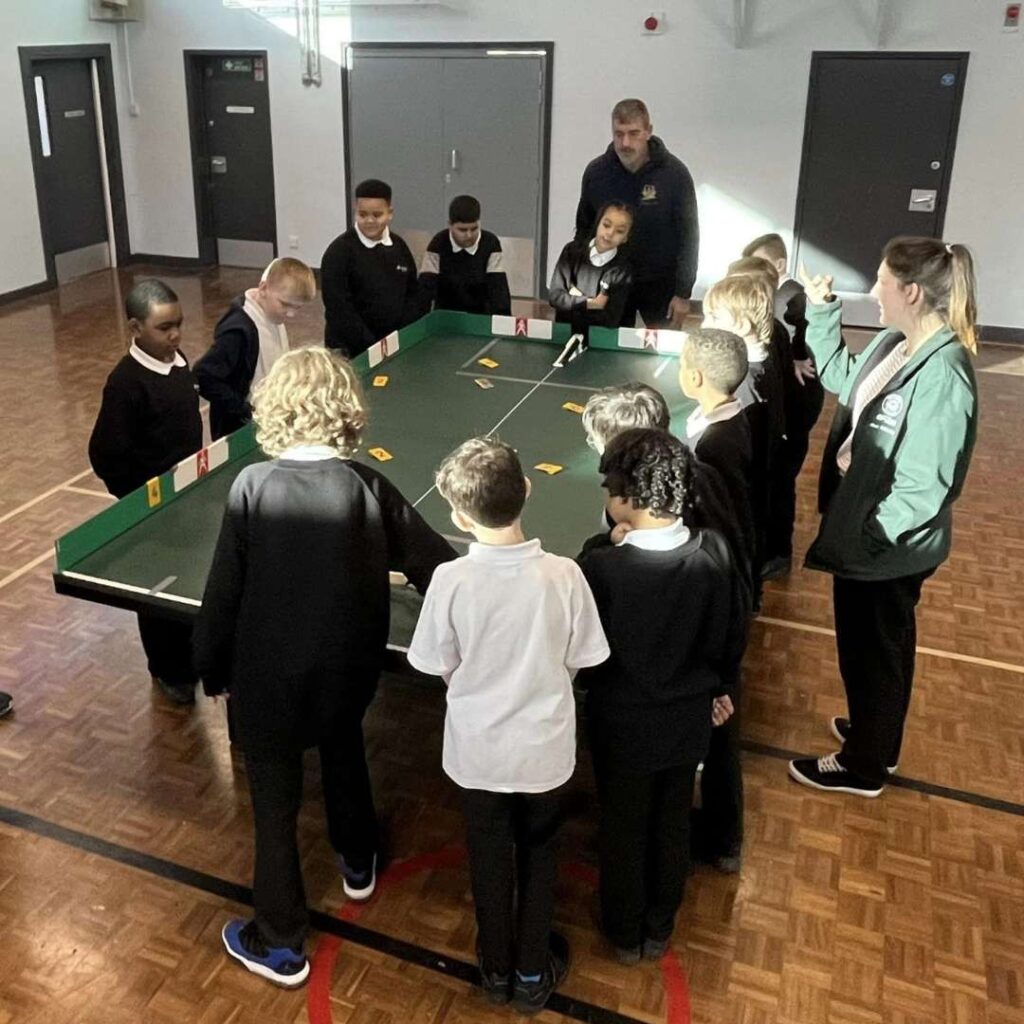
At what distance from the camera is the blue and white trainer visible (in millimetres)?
2422

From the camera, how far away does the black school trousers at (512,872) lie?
86.7 inches

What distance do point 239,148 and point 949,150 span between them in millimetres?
6168

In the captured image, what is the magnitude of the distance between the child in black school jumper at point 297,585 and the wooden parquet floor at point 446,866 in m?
0.32

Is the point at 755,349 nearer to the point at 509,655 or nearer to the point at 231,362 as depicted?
the point at 509,655

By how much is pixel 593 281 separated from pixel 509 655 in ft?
9.82

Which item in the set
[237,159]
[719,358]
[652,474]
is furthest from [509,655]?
[237,159]

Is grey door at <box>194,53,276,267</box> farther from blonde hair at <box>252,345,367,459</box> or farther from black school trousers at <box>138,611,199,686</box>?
blonde hair at <box>252,345,367,459</box>

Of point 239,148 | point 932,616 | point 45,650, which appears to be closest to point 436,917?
point 45,650

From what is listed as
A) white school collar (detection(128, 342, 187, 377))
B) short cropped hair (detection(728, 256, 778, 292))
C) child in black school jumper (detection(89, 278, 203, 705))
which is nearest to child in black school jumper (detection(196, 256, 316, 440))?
child in black school jumper (detection(89, 278, 203, 705))

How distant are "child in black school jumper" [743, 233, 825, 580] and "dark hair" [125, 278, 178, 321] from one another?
209 cm

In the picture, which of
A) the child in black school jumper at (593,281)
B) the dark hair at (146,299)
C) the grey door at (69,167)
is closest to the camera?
the dark hair at (146,299)

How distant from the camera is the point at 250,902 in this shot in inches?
105

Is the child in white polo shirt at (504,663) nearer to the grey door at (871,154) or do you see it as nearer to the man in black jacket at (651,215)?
the man in black jacket at (651,215)

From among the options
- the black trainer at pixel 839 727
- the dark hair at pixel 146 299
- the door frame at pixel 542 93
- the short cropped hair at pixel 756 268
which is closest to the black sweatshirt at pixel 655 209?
the short cropped hair at pixel 756 268
